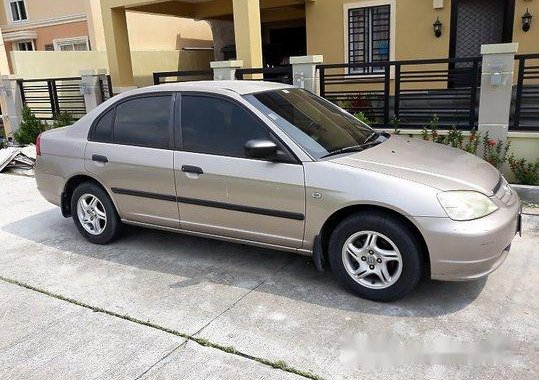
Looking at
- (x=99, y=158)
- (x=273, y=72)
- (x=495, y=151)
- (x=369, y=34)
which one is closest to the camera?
(x=99, y=158)

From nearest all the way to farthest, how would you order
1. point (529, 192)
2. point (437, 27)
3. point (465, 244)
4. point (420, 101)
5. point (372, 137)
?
1. point (465, 244)
2. point (372, 137)
3. point (529, 192)
4. point (420, 101)
5. point (437, 27)

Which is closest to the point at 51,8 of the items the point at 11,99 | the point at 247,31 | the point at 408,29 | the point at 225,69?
the point at 11,99

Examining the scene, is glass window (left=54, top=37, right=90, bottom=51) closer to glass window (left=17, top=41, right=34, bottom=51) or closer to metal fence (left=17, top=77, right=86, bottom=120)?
glass window (left=17, top=41, right=34, bottom=51)

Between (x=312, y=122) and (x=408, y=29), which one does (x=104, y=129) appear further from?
(x=408, y=29)

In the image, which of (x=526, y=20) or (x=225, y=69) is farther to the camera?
(x=526, y=20)

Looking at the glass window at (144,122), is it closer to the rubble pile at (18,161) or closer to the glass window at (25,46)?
the rubble pile at (18,161)

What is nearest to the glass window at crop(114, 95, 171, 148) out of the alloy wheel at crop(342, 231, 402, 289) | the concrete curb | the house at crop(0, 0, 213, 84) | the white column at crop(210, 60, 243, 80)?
the alloy wheel at crop(342, 231, 402, 289)

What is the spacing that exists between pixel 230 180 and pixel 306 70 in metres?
3.99

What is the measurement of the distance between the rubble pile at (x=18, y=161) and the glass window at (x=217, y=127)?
607 cm

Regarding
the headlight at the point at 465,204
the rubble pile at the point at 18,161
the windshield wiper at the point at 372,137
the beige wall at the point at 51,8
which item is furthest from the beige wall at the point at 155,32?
the headlight at the point at 465,204

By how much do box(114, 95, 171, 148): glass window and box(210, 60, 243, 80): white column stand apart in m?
3.64

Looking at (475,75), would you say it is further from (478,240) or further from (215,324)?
(215,324)

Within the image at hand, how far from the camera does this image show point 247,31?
28.7 ft

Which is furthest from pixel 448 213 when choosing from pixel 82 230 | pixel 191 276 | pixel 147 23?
pixel 147 23
